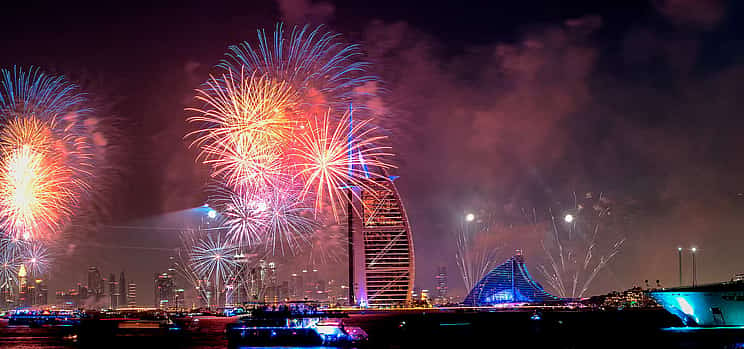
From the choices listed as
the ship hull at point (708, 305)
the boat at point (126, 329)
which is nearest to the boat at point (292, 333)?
the boat at point (126, 329)

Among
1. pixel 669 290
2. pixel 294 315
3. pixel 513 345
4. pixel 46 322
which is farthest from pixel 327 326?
pixel 46 322

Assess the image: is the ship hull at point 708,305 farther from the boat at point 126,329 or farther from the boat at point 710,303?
the boat at point 126,329

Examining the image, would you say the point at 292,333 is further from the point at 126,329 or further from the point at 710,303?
the point at 710,303

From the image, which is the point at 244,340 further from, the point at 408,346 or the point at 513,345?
the point at 513,345

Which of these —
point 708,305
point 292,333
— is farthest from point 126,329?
point 708,305

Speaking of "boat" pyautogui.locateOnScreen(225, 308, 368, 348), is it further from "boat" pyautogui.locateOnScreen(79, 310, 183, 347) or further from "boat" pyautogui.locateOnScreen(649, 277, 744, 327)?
"boat" pyautogui.locateOnScreen(649, 277, 744, 327)

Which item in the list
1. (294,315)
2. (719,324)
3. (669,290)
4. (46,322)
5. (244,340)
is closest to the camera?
(244,340)
